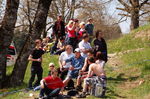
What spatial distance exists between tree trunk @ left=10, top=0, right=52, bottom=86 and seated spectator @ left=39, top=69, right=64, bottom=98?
3654mm

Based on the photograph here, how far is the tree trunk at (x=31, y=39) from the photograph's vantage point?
11.8 metres

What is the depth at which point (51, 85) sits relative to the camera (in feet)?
28.7

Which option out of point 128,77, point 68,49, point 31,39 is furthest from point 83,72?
point 31,39

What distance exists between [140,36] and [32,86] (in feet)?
33.0

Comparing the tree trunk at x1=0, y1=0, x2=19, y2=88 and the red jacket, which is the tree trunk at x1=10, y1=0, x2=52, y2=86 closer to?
the tree trunk at x1=0, y1=0, x2=19, y2=88

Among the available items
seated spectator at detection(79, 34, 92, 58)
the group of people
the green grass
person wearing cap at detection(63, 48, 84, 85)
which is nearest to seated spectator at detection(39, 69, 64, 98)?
the group of people

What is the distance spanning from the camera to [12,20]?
1190 centimetres

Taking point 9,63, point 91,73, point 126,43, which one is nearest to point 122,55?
point 126,43

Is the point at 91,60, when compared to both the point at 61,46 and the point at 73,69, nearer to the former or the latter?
the point at 73,69

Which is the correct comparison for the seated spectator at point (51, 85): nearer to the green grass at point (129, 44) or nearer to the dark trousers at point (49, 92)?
the dark trousers at point (49, 92)

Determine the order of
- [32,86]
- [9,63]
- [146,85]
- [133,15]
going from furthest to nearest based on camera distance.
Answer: [133,15]
[9,63]
[32,86]
[146,85]

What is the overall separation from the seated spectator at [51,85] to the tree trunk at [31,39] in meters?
3.65

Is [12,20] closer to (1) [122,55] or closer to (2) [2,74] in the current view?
(2) [2,74]

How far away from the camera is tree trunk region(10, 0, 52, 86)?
466 inches
